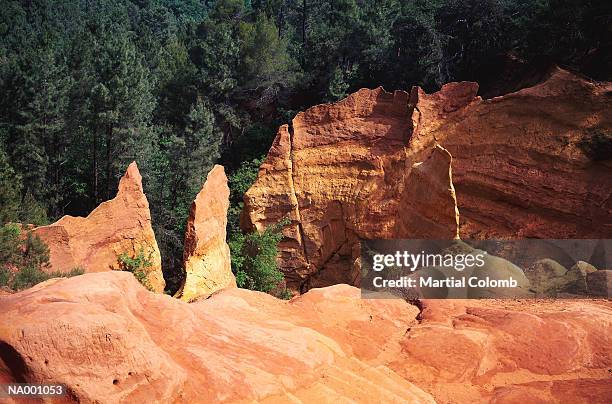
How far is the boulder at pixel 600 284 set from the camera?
1045 centimetres

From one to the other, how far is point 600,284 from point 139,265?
914 centimetres

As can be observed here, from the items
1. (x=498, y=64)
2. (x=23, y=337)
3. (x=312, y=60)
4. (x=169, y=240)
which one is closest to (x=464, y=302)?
(x=23, y=337)

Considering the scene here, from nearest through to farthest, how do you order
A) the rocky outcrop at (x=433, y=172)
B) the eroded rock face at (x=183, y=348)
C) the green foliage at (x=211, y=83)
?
the eroded rock face at (x=183, y=348), the rocky outcrop at (x=433, y=172), the green foliage at (x=211, y=83)

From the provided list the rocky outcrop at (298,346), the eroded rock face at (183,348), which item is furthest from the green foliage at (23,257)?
the eroded rock face at (183,348)

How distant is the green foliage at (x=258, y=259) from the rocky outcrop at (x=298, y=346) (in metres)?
4.80

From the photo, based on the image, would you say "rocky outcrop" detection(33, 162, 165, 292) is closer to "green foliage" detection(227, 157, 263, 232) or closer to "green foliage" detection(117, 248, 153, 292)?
"green foliage" detection(117, 248, 153, 292)

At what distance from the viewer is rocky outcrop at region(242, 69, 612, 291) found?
13789 mm

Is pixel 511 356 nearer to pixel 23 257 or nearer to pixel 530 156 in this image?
pixel 530 156

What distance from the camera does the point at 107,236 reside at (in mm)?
12352

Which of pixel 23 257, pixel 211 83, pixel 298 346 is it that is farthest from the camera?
pixel 211 83

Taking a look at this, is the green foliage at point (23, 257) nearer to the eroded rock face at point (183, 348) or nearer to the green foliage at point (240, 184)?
the eroded rock face at point (183, 348)

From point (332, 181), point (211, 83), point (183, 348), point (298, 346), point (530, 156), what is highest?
point (211, 83)

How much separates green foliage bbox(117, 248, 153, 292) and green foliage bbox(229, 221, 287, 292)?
2803mm

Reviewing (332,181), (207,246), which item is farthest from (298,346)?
(332,181)
